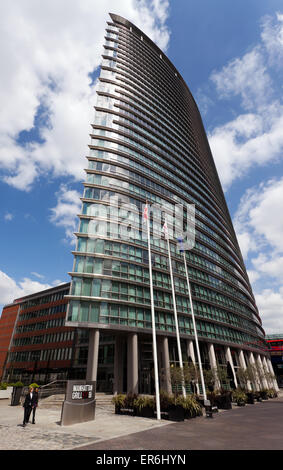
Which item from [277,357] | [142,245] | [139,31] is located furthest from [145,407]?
[277,357]

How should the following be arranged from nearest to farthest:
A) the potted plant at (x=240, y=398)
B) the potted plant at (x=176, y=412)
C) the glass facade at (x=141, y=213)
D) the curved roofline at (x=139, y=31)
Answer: the potted plant at (x=176, y=412), the potted plant at (x=240, y=398), the glass facade at (x=141, y=213), the curved roofline at (x=139, y=31)

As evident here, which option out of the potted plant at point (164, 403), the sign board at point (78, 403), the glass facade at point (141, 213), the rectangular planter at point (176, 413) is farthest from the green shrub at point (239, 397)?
the sign board at point (78, 403)

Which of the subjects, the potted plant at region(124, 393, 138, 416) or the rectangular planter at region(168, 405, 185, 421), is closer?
the rectangular planter at region(168, 405, 185, 421)

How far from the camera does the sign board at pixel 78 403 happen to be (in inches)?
546

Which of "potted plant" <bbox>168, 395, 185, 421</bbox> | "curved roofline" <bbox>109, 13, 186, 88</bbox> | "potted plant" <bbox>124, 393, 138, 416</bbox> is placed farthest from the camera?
"curved roofline" <bbox>109, 13, 186, 88</bbox>

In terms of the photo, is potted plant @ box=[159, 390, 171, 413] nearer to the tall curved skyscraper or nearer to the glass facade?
the tall curved skyscraper

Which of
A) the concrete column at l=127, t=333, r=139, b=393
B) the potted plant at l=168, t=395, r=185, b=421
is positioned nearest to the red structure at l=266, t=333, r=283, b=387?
the concrete column at l=127, t=333, r=139, b=393

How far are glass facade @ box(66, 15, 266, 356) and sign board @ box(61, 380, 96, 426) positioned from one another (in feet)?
38.4

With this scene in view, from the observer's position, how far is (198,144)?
71625 millimetres

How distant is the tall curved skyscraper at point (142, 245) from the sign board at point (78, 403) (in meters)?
10.5

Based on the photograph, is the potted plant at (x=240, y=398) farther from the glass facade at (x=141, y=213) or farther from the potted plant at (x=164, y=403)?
the potted plant at (x=164, y=403)

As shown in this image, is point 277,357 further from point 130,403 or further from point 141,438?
point 141,438

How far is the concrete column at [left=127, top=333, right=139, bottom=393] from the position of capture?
2742 cm
